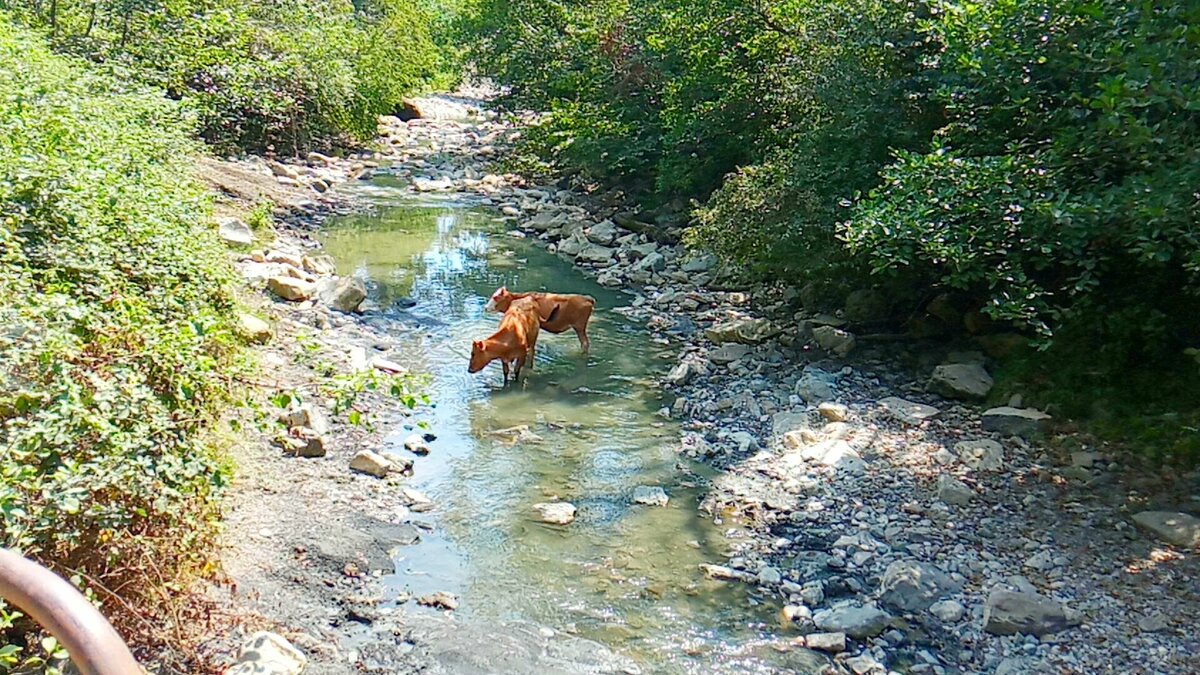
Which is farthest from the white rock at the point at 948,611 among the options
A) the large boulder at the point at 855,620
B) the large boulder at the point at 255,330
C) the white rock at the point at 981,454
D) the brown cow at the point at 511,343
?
the large boulder at the point at 255,330

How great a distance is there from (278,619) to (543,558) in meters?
1.82

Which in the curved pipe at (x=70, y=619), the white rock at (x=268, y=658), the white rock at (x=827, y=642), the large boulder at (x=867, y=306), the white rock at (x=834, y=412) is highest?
the curved pipe at (x=70, y=619)

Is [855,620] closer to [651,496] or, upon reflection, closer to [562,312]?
[651,496]

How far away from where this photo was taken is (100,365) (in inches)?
184

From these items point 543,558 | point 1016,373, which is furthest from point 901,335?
point 543,558

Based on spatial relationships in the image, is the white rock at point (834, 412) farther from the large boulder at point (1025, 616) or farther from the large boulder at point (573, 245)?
the large boulder at point (573, 245)

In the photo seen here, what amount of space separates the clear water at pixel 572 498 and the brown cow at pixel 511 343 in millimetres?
258

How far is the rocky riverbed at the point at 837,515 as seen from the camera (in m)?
5.49

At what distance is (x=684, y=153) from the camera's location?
14.9 meters

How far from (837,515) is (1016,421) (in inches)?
79.5

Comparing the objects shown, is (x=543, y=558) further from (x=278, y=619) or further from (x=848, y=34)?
(x=848, y=34)

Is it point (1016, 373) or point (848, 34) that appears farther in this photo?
point (848, 34)

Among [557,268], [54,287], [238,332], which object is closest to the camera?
[54,287]

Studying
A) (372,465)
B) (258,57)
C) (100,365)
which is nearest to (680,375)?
(372,465)
